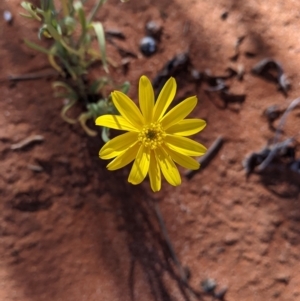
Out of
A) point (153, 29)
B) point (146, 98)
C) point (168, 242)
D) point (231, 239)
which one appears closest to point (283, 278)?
point (231, 239)

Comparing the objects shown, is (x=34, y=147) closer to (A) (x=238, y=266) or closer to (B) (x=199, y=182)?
(B) (x=199, y=182)

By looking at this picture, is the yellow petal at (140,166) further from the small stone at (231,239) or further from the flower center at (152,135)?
the small stone at (231,239)

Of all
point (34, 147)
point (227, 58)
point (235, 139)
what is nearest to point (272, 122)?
point (235, 139)

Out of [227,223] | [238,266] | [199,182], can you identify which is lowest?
[238,266]

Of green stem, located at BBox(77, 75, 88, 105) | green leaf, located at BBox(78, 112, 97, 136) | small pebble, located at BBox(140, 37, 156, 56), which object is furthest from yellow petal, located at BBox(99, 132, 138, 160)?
small pebble, located at BBox(140, 37, 156, 56)

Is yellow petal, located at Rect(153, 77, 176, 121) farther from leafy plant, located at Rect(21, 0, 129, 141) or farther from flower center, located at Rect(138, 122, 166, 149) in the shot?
leafy plant, located at Rect(21, 0, 129, 141)

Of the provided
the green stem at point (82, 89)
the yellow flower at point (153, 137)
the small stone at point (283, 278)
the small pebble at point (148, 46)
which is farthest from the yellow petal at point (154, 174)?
the small stone at point (283, 278)

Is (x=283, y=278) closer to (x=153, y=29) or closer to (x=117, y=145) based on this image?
(x=117, y=145)

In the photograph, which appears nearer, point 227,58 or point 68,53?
point 68,53
